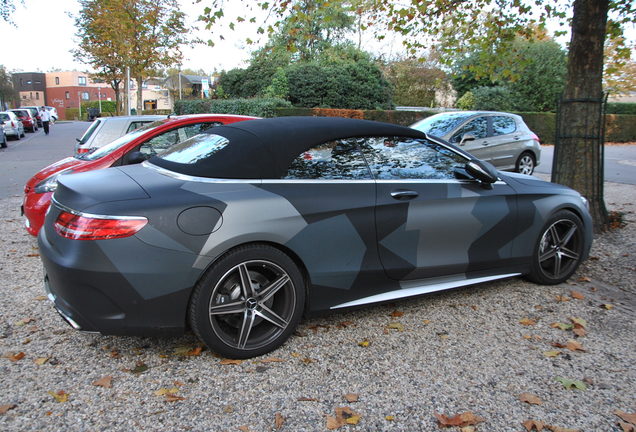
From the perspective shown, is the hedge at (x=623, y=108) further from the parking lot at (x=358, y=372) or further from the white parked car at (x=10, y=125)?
the white parked car at (x=10, y=125)

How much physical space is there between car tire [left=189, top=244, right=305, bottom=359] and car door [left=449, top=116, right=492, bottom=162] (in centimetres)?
706

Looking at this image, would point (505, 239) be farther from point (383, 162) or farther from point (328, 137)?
point (328, 137)

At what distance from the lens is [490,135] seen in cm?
1027

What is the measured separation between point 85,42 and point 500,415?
3040 centimetres

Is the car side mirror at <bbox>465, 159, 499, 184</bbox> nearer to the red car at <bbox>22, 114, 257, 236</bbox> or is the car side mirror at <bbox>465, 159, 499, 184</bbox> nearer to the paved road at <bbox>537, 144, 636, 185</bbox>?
the red car at <bbox>22, 114, 257, 236</bbox>

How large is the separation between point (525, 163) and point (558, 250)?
6.98 metres

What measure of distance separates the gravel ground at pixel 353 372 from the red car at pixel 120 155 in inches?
55.5

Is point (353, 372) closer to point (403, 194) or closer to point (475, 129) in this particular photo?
point (403, 194)

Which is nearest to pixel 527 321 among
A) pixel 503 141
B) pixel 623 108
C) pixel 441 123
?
pixel 441 123

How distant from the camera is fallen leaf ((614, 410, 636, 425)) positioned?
2702 mm

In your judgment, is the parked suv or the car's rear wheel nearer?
the car's rear wheel

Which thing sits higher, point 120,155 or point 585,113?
point 585,113

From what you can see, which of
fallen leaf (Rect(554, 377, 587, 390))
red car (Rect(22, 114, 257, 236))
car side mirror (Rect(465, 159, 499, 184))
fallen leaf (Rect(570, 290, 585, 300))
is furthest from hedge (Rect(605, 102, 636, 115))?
fallen leaf (Rect(554, 377, 587, 390))

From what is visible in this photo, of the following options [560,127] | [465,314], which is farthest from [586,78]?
[465,314]
